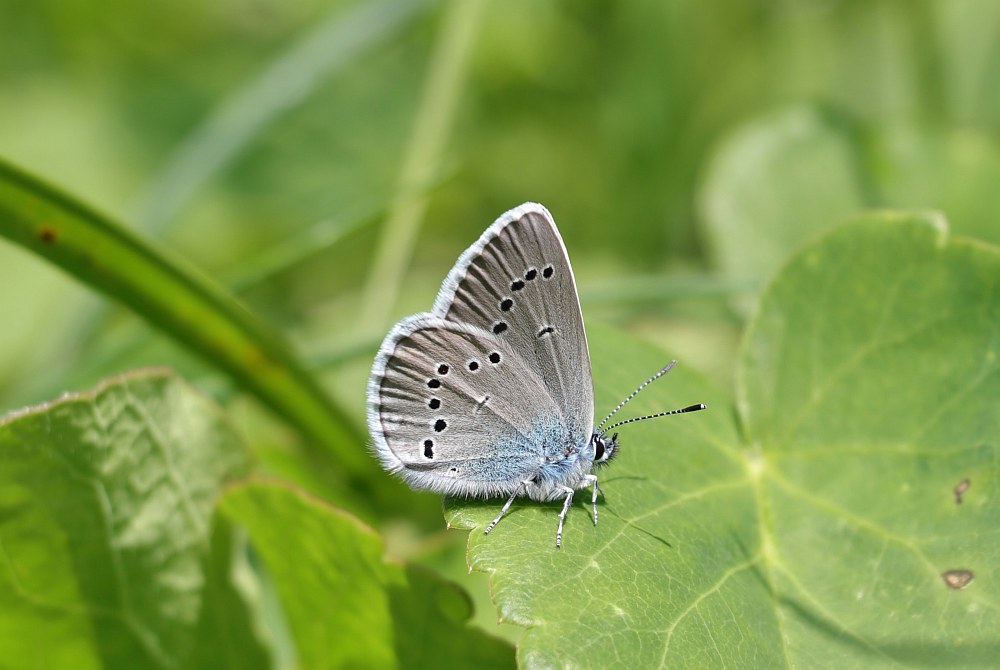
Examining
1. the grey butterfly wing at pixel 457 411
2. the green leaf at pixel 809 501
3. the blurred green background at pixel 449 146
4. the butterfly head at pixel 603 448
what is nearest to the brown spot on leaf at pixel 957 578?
the green leaf at pixel 809 501

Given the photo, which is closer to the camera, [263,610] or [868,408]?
[868,408]

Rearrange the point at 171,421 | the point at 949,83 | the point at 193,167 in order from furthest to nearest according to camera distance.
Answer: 1. the point at 949,83
2. the point at 193,167
3. the point at 171,421

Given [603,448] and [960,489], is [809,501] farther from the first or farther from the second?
[603,448]

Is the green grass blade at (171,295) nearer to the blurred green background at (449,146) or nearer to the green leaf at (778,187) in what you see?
the blurred green background at (449,146)

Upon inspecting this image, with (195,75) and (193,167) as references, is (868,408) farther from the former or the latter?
(195,75)

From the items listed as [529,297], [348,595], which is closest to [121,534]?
[348,595]

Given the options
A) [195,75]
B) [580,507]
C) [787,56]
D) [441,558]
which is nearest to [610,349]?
[580,507]
